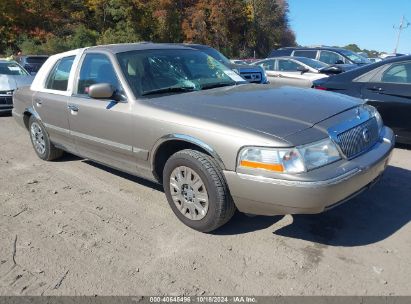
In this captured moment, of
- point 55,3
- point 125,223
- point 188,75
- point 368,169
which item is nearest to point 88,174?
point 125,223

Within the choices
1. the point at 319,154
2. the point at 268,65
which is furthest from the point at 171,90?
the point at 268,65

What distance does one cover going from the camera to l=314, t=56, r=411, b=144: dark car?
5.49 meters

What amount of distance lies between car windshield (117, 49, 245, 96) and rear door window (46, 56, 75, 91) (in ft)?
3.44

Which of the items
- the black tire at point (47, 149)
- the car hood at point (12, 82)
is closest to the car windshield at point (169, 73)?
the black tire at point (47, 149)

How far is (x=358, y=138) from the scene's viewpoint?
339 cm

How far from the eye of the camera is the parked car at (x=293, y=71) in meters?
10.7

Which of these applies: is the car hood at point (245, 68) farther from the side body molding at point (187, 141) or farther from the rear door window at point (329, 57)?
the side body molding at point (187, 141)

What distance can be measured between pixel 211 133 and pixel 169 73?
1293 millimetres

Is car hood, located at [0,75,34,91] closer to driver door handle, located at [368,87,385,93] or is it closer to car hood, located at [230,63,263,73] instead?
car hood, located at [230,63,263,73]

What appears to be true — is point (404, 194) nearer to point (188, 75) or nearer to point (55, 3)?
point (188, 75)

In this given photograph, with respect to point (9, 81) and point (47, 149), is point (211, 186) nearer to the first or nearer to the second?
point (47, 149)

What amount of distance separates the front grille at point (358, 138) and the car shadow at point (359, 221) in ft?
2.27

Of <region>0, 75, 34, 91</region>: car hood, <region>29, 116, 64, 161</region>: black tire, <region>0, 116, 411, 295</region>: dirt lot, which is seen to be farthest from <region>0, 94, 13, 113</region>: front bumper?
<region>0, 116, 411, 295</region>: dirt lot

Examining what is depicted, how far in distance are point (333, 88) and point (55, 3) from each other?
4130cm
